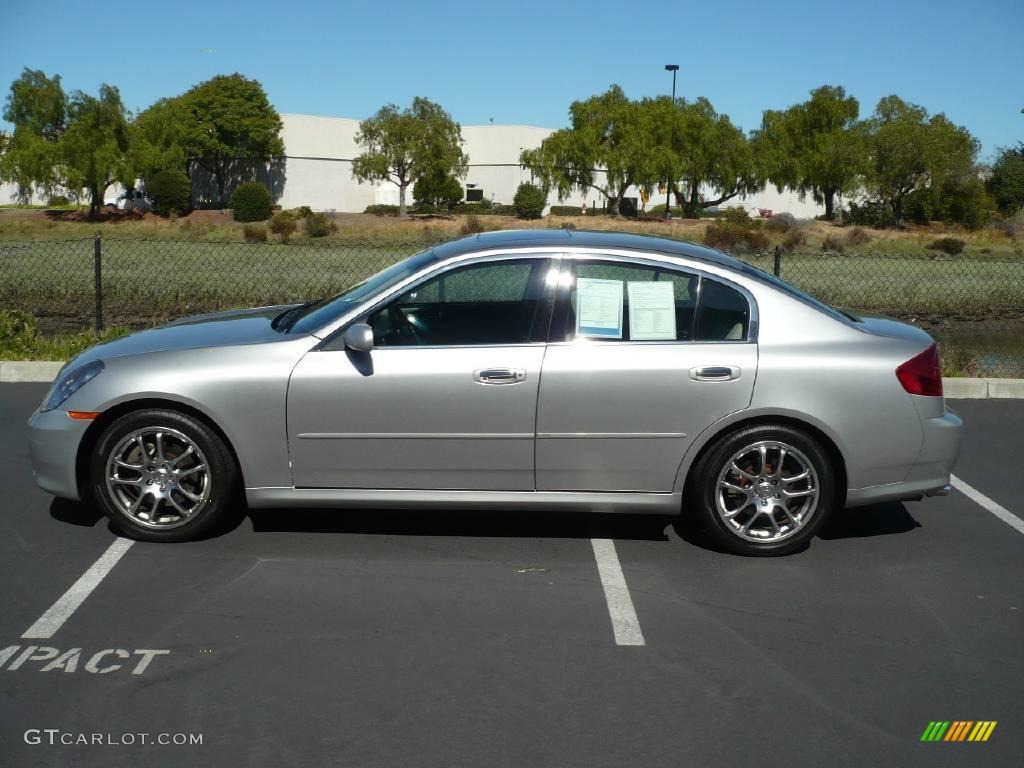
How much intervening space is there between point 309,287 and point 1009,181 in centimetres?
5542

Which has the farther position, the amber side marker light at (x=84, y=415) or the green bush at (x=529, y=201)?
the green bush at (x=529, y=201)

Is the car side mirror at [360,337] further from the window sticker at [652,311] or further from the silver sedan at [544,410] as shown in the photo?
the window sticker at [652,311]

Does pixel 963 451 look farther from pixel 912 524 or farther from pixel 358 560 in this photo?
pixel 358 560

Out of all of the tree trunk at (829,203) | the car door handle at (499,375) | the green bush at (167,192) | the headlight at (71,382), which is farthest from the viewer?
the tree trunk at (829,203)

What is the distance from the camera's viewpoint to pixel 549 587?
5.36 m

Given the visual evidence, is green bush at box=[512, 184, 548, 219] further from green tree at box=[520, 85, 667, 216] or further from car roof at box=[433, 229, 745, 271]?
car roof at box=[433, 229, 745, 271]

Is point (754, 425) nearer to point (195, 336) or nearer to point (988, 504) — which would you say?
point (988, 504)

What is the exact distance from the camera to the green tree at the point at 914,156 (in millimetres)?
60156

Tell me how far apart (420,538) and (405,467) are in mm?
584

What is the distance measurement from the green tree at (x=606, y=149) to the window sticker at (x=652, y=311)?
194 feet

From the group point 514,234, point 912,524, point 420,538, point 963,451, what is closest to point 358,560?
point 420,538

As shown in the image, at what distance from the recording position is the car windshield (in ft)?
19.1

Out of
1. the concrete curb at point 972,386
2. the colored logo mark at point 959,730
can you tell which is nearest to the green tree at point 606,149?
the concrete curb at point 972,386

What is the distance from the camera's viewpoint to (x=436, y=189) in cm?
7525
